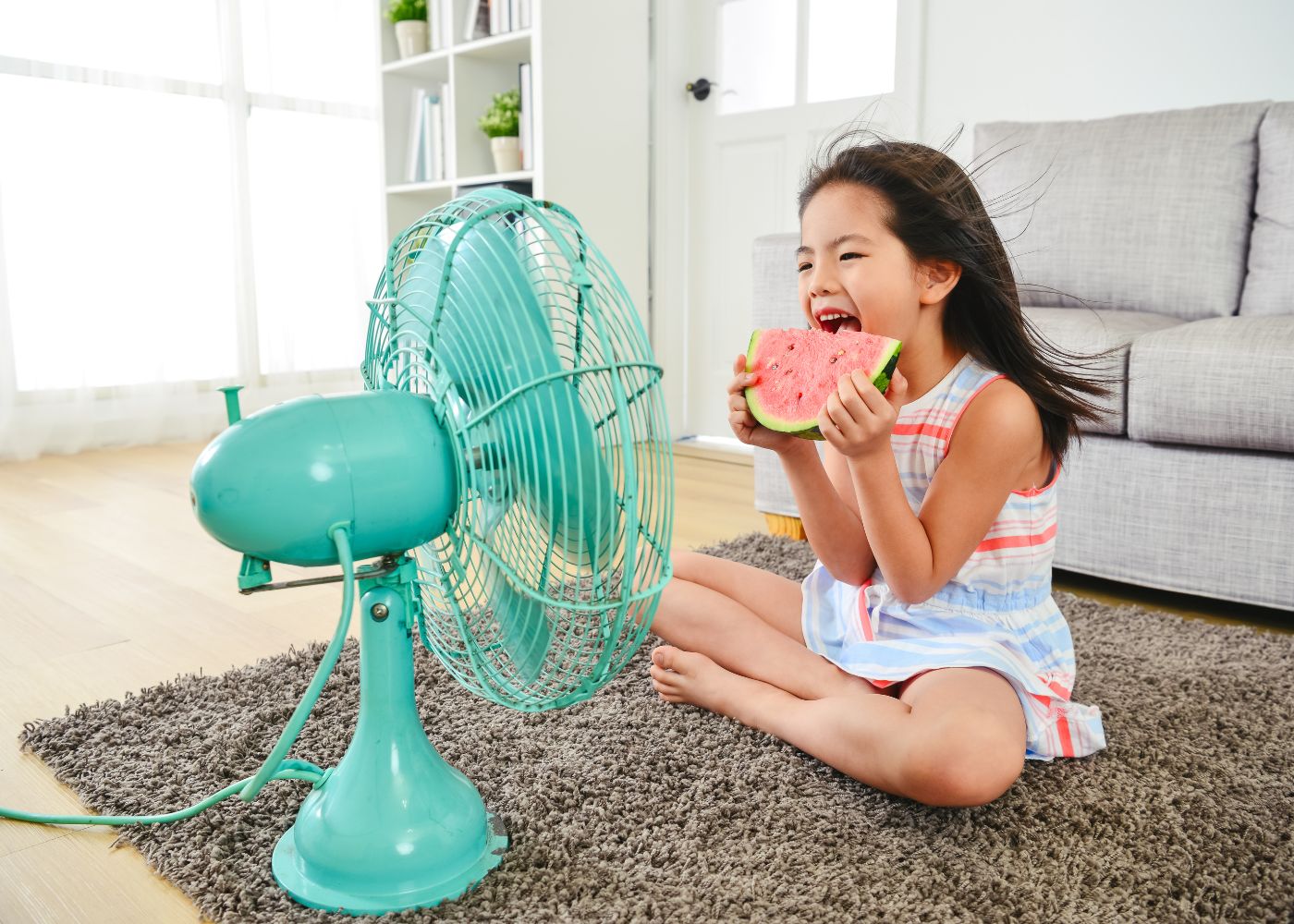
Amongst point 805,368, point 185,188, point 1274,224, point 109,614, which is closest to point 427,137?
point 185,188

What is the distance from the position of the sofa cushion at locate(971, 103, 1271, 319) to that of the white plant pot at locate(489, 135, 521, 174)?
66.6 inches

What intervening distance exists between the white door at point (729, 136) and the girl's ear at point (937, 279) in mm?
2205

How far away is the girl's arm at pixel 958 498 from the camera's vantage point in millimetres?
1165

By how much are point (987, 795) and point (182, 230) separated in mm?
3445

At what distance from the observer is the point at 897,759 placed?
3.69 feet

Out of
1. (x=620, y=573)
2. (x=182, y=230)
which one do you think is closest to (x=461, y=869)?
(x=620, y=573)

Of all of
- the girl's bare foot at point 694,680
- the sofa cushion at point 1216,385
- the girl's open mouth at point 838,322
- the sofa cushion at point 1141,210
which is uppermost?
the sofa cushion at point 1141,210

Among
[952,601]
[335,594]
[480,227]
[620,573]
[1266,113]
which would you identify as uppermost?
[1266,113]

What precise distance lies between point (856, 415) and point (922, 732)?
1.18ft

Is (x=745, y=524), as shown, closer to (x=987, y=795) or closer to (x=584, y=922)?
(x=987, y=795)

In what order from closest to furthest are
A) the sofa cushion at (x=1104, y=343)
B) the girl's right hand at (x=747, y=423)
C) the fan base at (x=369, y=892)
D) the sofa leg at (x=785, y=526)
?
the fan base at (x=369, y=892), the girl's right hand at (x=747, y=423), the sofa cushion at (x=1104, y=343), the sofa leg at (x=785, y=526)

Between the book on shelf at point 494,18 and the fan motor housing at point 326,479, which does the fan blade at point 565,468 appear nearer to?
the fan motor housing at point 326,479

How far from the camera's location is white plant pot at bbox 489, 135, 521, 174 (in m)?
3.56

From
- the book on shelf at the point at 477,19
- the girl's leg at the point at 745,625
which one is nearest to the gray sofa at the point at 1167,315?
the girl's leg at the point at 745,625
